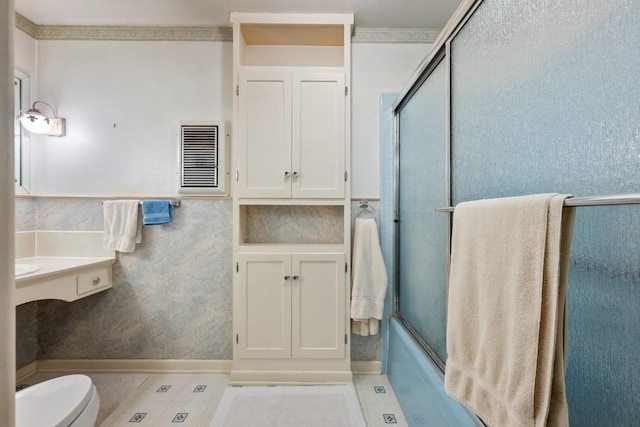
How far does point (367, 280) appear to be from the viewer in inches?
74.2

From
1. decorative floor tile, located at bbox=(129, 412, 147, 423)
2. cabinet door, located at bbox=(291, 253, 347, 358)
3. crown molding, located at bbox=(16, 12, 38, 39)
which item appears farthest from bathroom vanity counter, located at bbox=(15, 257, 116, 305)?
crown molding, located at bbox=(16, 12, 38, 39)

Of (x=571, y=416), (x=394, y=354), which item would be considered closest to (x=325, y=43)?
(x=394, y=354)

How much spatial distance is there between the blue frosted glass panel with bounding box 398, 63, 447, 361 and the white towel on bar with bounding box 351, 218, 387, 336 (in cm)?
14

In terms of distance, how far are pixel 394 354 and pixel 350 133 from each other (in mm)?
1396

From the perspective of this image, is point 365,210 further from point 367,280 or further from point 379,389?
point 379,389

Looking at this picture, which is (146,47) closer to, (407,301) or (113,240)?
(113,240)

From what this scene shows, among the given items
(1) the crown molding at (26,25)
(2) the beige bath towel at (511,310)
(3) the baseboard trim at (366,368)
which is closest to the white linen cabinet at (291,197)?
(3) the baseboard trim at (366,368)

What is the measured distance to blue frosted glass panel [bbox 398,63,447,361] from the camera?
1.30 meters

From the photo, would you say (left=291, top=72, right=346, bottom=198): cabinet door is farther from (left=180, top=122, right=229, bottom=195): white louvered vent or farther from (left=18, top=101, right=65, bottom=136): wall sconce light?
(left=18, top=101, right=65, bottom=136): wall sconce light

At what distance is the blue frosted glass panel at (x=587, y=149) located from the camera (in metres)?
0.63

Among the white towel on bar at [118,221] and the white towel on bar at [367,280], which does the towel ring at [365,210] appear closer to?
the white towel on bar at [367,280]

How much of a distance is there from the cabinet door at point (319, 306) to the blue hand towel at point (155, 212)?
89 cm

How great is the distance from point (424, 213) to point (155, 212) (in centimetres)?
164

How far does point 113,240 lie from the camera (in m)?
1.96
